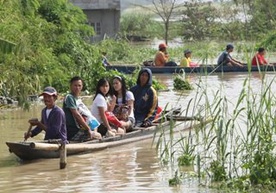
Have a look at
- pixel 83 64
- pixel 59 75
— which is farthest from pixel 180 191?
pixel 83 64

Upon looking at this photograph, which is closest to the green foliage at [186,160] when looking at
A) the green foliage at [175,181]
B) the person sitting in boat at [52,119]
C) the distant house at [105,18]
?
the green foliage at [175,181]

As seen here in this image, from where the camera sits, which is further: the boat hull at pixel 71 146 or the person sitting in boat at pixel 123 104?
the person sitting in boat at pixel 123 104

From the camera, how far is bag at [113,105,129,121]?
14.9 metres

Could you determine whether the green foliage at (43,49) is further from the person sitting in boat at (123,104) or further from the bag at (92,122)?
the bag at (92,122)

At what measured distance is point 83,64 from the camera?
22672 mm

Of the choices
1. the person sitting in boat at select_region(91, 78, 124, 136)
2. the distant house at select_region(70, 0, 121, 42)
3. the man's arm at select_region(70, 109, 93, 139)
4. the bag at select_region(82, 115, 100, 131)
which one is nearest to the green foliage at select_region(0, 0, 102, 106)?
the person sitting in boat at select_region(91, 78, 124, 136)

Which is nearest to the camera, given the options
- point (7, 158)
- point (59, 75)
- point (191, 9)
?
point (7, 158)

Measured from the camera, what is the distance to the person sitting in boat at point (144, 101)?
601 inches

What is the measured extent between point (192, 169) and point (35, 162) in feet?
7.51

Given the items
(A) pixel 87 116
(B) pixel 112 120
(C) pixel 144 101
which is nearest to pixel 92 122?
(A) pixel 87 116

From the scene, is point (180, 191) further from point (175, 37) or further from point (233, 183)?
point (175, 37)

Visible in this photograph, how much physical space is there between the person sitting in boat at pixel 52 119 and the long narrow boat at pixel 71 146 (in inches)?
7.1

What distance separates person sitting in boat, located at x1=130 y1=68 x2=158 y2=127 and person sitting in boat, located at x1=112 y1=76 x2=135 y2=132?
0.43 meters

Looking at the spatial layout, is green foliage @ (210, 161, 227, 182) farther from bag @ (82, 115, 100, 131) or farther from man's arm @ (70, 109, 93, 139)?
bag @ (82, 115, 100, 131)
